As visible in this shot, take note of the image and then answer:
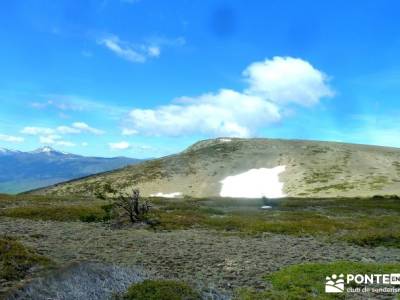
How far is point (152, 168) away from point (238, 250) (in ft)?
403

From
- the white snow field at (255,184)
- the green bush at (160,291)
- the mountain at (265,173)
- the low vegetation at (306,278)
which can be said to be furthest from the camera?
the mountain at (265,173)

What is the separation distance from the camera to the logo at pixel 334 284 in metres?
23.4

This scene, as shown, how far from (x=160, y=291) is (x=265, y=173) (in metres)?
122

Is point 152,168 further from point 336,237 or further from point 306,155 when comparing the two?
point 336,237

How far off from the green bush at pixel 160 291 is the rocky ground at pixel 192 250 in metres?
2.08

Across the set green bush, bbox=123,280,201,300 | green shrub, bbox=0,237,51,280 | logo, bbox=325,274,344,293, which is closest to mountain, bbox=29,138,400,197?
logo, bbox=325,274,344,293

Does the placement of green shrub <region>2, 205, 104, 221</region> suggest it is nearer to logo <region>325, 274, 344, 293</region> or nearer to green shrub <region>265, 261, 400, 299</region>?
green shrub <region>265, 261, 400, 299</region>

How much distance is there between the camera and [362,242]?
1547 inches

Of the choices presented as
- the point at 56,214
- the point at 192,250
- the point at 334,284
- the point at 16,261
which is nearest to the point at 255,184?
the point at 56,214

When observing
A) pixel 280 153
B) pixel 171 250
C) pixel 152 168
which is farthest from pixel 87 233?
pixel 280 153

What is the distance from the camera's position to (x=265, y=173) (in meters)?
142

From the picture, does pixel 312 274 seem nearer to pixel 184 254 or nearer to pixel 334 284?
pixel 334 284

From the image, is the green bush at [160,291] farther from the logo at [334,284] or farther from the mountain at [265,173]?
the mountain at [265,173]

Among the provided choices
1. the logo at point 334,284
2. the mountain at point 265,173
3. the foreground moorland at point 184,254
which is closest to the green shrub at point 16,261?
the foreground moorland at point 184,254
